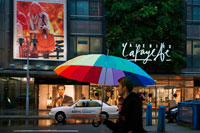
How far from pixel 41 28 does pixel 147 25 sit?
1014cm

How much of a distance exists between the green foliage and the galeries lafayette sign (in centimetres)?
40

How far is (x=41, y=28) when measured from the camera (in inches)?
1117

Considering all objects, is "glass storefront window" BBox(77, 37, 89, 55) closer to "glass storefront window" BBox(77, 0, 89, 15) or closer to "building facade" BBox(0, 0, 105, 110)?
"building facade" BBox(0, 0, 105, 110)

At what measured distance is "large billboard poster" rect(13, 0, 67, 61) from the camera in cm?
2781

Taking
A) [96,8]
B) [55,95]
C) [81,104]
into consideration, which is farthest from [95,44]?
[81,104]

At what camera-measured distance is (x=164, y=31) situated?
95.5ft

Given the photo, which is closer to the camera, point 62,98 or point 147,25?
point 147,25

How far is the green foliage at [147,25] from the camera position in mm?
28547

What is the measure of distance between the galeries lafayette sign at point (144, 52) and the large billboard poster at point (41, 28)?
19.6ft

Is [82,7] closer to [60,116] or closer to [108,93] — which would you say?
[108,93]

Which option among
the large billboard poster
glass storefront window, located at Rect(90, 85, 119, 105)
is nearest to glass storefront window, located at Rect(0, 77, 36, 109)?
the large billboard poster

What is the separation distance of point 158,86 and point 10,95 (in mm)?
14422

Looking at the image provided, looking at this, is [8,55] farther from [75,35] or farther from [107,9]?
[107,9]

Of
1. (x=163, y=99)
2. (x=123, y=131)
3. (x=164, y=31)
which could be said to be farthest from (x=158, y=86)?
(x=123, y=131)
